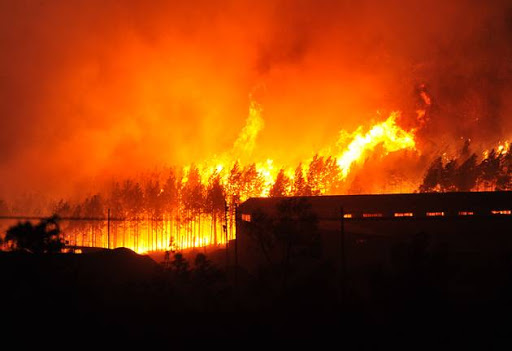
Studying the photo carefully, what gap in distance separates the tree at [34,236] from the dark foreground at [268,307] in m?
0.72

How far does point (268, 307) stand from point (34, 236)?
17.4 meters

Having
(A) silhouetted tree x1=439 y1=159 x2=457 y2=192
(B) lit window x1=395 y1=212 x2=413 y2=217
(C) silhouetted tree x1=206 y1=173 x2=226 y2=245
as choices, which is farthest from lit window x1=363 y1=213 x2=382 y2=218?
(C) silhouetted tree x1=206 y1=173 x2=226 y2=245

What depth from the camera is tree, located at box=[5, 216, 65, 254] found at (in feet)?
103

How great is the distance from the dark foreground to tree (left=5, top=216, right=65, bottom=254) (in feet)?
2.38

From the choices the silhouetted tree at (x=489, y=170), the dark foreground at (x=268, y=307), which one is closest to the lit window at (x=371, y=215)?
the dark foreground at (x=268, y=307)

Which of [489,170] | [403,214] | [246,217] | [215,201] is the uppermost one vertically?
[489,170]

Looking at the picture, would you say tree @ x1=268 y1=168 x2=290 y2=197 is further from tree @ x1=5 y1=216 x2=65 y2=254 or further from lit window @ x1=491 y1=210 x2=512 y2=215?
tree @ x1=5 y1=216 x2=65 y2=254

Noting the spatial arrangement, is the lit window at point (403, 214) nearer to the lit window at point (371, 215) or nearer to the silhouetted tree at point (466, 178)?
the lit window at point (371, 215)

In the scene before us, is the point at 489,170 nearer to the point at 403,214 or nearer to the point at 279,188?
the point at 403,214

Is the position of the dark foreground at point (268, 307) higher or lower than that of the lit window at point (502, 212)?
lower

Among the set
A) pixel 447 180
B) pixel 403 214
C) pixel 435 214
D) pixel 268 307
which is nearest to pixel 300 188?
pixel 447 180

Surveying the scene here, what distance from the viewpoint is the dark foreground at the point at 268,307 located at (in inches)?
1073

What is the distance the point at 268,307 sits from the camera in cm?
3156

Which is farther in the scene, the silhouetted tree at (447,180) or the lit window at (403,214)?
the silhouetted tree at (447,180)
